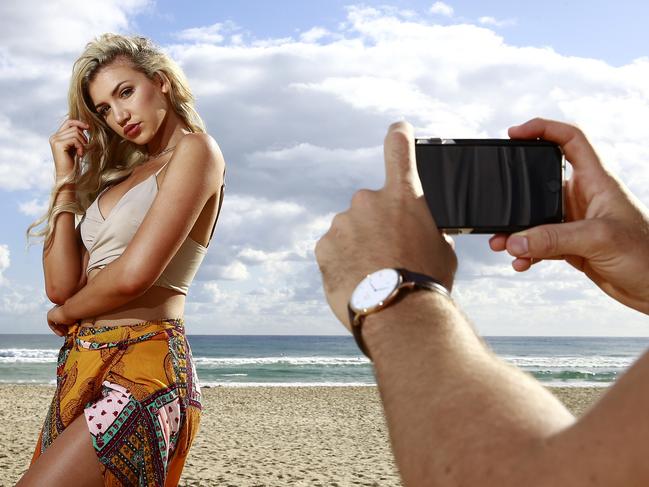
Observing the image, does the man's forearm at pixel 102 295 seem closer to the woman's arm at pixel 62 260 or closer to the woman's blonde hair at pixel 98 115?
the woman's arm at pixel 62 260

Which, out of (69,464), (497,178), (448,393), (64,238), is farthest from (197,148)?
(448,393)

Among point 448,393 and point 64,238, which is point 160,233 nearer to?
point 64,238

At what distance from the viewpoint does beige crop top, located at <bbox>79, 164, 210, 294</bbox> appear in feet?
8.73

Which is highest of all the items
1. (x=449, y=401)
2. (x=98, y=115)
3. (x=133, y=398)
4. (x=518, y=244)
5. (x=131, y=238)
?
(x=449, y=401)

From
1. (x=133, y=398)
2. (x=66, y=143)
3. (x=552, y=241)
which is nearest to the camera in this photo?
(x=552, y=241)

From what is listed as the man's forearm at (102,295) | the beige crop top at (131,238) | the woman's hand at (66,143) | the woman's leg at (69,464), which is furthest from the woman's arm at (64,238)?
the woman's leg at (69,464)

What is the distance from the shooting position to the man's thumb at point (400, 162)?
104 centimetres

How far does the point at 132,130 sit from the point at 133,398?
46.9 inches

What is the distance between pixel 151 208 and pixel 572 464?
209 centimetres

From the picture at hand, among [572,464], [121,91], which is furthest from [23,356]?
[572,464]

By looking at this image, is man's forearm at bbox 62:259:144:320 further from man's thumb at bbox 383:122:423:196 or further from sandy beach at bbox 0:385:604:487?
sandy beach at bbox 0:385:604:487

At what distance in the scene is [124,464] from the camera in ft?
7.63

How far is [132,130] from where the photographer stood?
296 cm

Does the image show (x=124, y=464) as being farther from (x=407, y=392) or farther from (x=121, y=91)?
(x=407, y=392)
